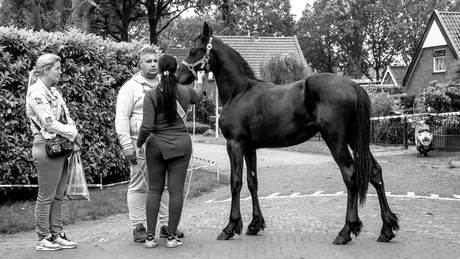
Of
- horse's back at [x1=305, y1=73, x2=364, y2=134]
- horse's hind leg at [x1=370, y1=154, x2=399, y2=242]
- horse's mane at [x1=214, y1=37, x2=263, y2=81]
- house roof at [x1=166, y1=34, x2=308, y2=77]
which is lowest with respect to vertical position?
horse's hind leg at [x1=370, y1=154, x2=399, y2=242]

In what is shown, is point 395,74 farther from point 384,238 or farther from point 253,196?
point 384,238

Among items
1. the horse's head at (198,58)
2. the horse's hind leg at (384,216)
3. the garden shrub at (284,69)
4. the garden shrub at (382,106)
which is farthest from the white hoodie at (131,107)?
the garden shrub at (284,69)

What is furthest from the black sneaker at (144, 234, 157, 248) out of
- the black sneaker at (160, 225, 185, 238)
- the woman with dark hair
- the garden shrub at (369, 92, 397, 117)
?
the garden shrub at (369, 92, 397, 117)

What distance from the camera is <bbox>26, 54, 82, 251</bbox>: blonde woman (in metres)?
6.38

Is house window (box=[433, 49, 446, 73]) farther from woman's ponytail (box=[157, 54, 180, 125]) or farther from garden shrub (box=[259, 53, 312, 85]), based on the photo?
woman's ponytail (box=[157, 54, 180, 125])

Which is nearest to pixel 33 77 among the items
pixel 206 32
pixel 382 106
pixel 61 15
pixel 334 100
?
pixel 206 32

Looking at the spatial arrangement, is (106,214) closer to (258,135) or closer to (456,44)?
(258,135)

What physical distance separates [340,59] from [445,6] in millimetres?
14315

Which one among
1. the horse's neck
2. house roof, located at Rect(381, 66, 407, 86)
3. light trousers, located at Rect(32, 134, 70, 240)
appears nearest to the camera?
light trousers, located at Rect(32, 134, 70, 240)

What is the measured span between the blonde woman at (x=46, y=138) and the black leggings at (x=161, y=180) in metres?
0.91

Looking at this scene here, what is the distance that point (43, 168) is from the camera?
642 cm

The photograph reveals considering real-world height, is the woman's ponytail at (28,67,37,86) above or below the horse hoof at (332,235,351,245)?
above

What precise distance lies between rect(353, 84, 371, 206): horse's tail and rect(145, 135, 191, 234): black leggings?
185 centimetres

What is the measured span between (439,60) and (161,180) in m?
35.2
